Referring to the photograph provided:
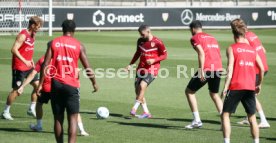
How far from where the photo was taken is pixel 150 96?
20578 mm

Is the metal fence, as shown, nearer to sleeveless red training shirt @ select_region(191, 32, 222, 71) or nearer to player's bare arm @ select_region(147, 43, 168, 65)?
player's bare arm @ select_region(147, 43, 168, 65)

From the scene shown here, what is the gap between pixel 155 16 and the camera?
148ft

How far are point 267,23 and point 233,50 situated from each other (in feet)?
120

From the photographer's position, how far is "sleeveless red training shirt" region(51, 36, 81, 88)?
11.8 meters

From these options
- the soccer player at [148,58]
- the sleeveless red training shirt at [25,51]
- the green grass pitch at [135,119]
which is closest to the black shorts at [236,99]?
the green grass pitch at [135,119]

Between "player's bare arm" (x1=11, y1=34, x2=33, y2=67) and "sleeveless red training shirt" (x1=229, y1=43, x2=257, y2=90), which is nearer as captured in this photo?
"sleeveless red training shirt" (x1=229, y1=43, x2=257, y2=90)

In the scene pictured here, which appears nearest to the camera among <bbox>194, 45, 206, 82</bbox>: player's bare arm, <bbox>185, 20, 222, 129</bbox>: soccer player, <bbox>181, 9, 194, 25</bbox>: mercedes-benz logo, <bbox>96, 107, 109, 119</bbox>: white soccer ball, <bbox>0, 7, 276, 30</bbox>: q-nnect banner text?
<bbox>194, 45, 206, 82</bbox>: player's bare arm

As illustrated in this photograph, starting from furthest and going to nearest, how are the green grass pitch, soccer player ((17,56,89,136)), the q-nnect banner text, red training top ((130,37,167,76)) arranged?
the q-nnect banner text
red training top ((130,37,167,76))
the green grass pitch
soccer player ((17,56,89,136))

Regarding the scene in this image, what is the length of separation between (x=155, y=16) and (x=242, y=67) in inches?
1296

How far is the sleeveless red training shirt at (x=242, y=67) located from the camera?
490 inches

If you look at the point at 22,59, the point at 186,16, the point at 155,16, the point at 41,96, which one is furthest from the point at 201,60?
the point at 186,16

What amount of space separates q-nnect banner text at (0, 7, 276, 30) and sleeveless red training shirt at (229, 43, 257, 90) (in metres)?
27.3

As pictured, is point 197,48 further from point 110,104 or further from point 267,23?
point 267,23

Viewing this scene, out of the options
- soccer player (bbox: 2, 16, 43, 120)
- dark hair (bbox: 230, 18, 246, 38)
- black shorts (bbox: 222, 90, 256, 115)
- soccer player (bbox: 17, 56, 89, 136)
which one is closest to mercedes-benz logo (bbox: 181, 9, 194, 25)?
soccer player (bbox: 2, 16, 43, 120)
